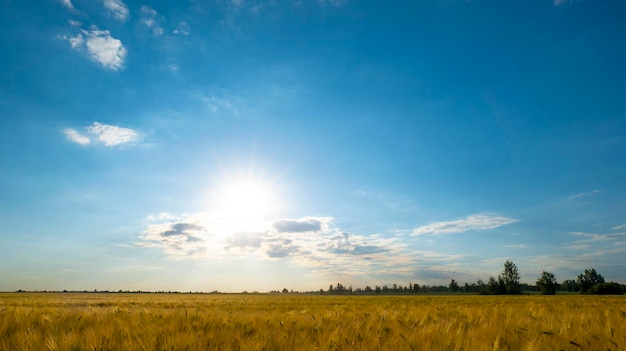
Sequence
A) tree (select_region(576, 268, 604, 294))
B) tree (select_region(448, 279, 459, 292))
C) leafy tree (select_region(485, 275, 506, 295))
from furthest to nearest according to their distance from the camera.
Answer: tree (select_region(448, 279, 459, 292)), tree (select_region(576, 268, 604, 294)), leafy tree (select_region(485, 275, 506, 295))

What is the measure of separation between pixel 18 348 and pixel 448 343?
4.19 meters

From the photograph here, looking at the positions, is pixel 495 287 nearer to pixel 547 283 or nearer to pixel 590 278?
pixel 547 283

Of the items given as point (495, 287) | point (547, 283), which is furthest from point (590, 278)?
point (495, 287)

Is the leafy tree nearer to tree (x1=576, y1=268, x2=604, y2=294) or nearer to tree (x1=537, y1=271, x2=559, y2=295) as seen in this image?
tree (x1=537, y1=271, x2=559, y2=295)

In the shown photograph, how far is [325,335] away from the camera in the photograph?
388 centimetres

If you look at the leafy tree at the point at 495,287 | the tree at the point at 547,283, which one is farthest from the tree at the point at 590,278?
the leafy tree at the point at 495,287

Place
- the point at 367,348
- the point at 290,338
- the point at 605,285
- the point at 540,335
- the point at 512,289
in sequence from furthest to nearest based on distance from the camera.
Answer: the point at 512,289 < the point at 605,285 < the point at 540,335 < the point at 290,338 < the point at 367,348

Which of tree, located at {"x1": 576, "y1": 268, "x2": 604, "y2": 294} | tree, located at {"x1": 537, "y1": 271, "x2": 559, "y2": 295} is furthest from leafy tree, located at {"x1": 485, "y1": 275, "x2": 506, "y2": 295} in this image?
tree, located at {"x1": 576, "y1": 268, "x2": 604, "y2": 294}

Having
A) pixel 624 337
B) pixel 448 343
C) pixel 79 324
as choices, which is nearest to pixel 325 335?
pixel 448 343

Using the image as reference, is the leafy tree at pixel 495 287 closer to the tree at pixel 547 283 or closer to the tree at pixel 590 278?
the tree at pixel 547 283

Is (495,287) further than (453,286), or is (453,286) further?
(453,286)

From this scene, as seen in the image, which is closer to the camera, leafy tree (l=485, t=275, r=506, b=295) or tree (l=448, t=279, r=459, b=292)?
leafy tree (l=485, t=275, r=506, b=295)

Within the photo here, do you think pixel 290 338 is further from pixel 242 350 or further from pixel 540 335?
pixel 540 335

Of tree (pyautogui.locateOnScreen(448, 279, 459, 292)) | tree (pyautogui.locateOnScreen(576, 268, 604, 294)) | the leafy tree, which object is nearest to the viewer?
the leafy tree
